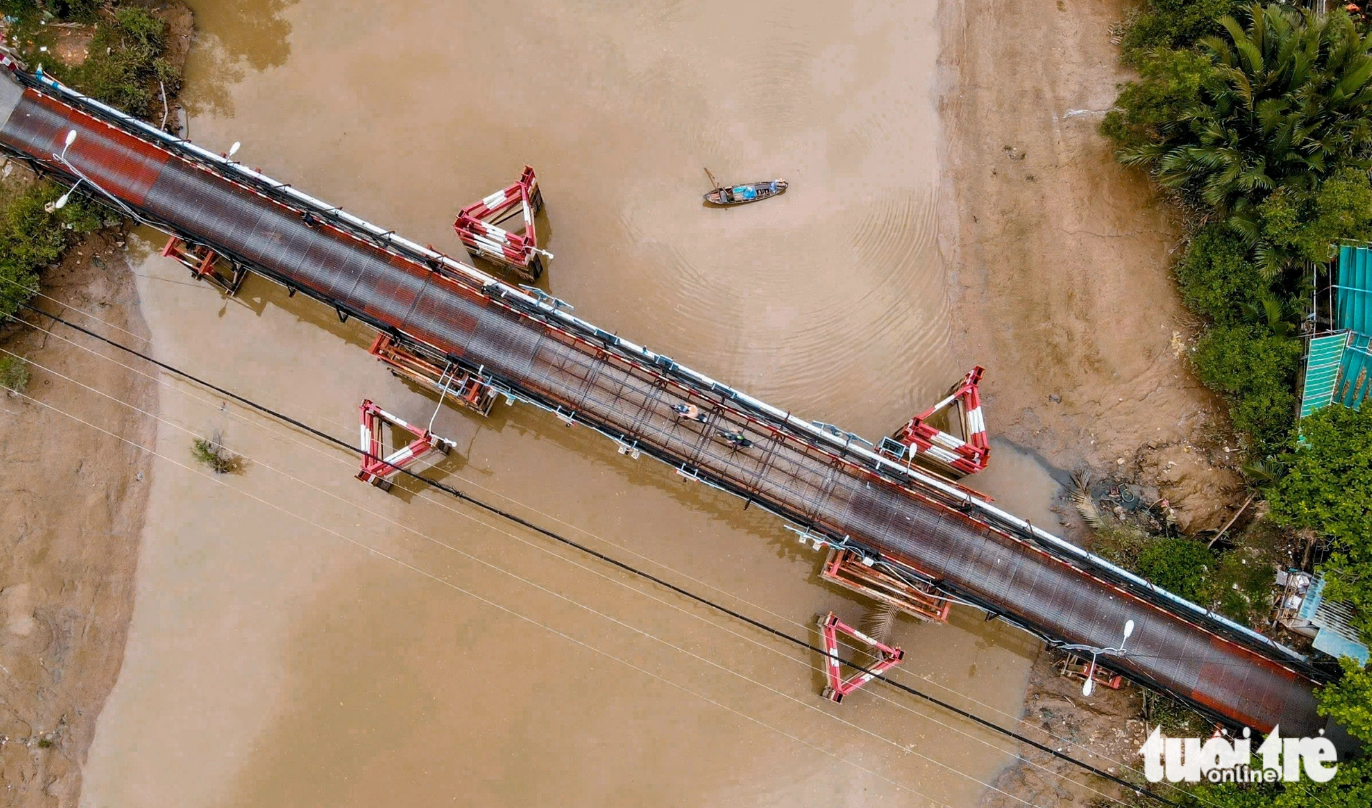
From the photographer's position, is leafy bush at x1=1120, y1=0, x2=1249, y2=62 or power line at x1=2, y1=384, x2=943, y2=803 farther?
power line at x1=2, y1=384, x2=943, y2=803

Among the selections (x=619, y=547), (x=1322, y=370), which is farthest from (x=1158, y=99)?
(x=619, y=547)

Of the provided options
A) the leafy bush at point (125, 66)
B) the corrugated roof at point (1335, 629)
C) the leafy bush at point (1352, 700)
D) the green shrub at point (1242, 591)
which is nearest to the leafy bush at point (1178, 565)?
the green shrub at point (1242, 591)

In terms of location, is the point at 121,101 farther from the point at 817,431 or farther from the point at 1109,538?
the point at 1109,538

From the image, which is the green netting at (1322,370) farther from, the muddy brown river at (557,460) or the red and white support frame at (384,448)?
the red and white support frame at (384,448)

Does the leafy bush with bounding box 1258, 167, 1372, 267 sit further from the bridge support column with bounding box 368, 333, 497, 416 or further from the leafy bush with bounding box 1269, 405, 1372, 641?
the bridge support column with bounding box 368, 333, 497, 416

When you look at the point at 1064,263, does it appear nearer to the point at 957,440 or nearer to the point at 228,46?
the point at 957,440

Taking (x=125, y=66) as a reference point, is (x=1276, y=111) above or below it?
above

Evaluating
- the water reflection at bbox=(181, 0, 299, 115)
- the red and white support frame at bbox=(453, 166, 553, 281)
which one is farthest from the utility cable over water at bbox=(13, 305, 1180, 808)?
the water reflection at bbox=(181, 0, 299, 115)
